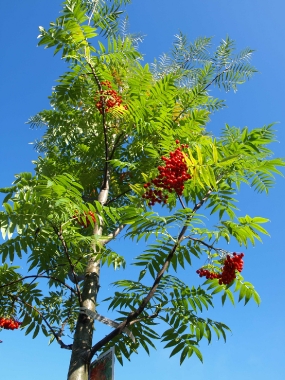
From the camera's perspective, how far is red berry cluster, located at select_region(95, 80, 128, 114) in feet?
15.1

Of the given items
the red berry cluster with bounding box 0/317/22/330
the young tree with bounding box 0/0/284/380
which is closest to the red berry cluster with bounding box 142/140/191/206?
the young tree with bounding box 0/0/284/380

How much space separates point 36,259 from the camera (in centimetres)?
437

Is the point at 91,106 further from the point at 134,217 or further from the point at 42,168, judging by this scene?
the point at 134,217

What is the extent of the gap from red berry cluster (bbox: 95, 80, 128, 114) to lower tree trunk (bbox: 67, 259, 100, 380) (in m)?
1.89

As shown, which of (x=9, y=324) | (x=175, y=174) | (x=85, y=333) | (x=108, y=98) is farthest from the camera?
(x=108, y=98)

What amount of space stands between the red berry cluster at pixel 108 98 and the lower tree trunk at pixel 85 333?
189cm

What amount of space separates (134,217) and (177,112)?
2.72 meters

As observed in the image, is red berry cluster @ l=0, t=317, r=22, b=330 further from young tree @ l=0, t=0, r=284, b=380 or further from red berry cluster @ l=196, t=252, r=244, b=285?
red berry cluster @ l=196, t=252, r=244, b=285

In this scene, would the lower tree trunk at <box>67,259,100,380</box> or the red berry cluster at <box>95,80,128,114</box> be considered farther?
the red berry cluster at <box>95,80,128,114</box>

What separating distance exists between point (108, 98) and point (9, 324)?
298 centimetres

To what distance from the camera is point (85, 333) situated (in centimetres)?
386

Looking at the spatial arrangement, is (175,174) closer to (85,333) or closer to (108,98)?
(108,98)

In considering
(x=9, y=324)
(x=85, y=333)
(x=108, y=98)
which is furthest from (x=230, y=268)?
(x=9, y=324)

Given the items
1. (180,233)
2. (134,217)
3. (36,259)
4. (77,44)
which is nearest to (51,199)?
(134,217)
